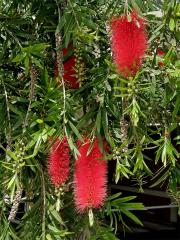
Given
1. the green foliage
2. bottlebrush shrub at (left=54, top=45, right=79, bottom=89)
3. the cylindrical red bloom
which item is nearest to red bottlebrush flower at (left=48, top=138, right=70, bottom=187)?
the green foliage

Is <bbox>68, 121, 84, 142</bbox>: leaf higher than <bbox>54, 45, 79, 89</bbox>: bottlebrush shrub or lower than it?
lower

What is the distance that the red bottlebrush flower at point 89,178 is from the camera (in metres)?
1.05

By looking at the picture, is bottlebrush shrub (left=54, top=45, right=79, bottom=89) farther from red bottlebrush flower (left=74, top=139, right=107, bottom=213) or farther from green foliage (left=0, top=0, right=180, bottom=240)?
red bottlebrush flower (left=74, top=139, right=107, bottom=213)

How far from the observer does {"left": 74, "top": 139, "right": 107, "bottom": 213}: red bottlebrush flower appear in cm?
105

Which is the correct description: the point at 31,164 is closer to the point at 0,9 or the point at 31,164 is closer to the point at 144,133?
the point at 144,133

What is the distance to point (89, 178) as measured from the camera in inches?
41.4

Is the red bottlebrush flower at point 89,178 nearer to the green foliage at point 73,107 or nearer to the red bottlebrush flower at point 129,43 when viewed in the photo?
the green foliage at point 73,107

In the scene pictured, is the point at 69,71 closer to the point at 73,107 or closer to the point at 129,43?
the point at 73,107

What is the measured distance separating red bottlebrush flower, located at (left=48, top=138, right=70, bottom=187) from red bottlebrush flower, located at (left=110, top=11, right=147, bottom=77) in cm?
23

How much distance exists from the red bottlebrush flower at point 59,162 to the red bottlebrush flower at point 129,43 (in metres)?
0.23

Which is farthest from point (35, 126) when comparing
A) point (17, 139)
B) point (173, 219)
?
point (173, 219)

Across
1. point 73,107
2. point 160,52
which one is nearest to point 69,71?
point 73,107

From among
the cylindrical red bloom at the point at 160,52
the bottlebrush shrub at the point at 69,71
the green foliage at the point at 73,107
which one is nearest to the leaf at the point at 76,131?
the green foliage at the point at 73,107

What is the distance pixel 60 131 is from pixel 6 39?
43 centimetres
